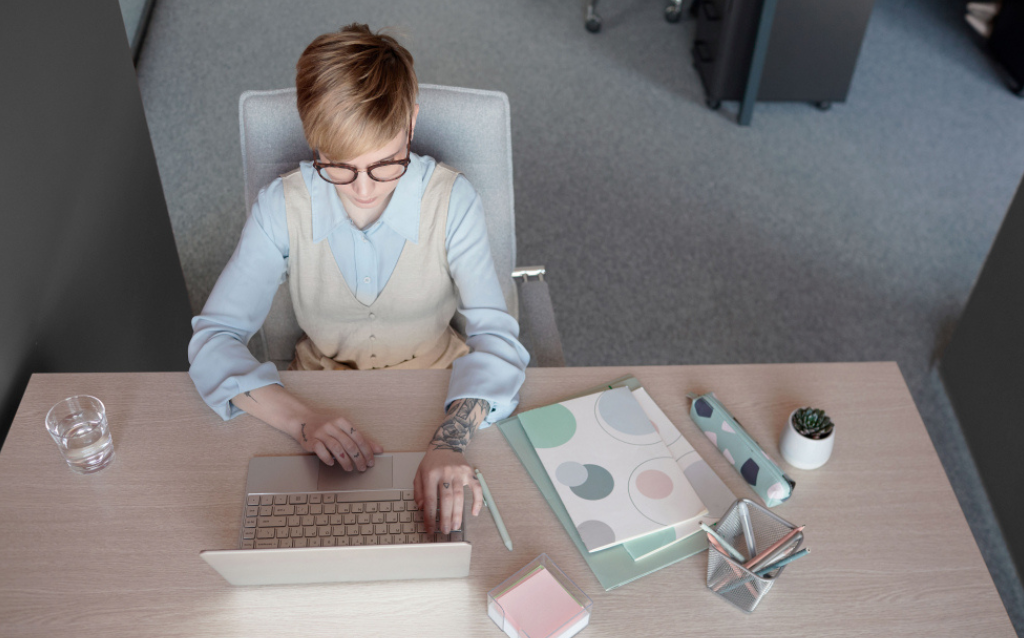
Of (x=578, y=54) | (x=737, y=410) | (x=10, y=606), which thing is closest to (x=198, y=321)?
(x=10, y=606)

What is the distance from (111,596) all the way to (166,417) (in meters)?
0.29

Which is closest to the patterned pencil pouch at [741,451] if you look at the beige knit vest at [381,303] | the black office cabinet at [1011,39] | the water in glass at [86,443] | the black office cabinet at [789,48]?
the beige knit vest at [381,303]

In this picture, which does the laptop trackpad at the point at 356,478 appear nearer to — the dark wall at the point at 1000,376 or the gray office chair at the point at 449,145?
the gray office chair at the point at 449,145

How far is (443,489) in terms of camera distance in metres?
1.14

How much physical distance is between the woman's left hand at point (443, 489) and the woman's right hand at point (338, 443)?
0.08 metres

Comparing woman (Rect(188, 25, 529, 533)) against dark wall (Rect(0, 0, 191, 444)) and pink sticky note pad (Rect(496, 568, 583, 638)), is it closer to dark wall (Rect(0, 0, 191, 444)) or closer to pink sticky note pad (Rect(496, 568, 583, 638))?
pink sticky note pad (Rect(496, 568, 583, 638))

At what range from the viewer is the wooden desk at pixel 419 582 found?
1029 mm

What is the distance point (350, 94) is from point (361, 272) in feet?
1.19

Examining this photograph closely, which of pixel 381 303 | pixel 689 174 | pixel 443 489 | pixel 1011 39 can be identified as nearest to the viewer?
pixel 443 489

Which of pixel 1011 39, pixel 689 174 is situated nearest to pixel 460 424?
pixel 689 174

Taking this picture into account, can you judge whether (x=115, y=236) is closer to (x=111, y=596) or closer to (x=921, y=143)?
(x=111, y=596)

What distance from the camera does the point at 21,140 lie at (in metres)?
1.31

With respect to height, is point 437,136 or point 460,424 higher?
point 437,136

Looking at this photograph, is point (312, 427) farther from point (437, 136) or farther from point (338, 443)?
point (437, 136)
